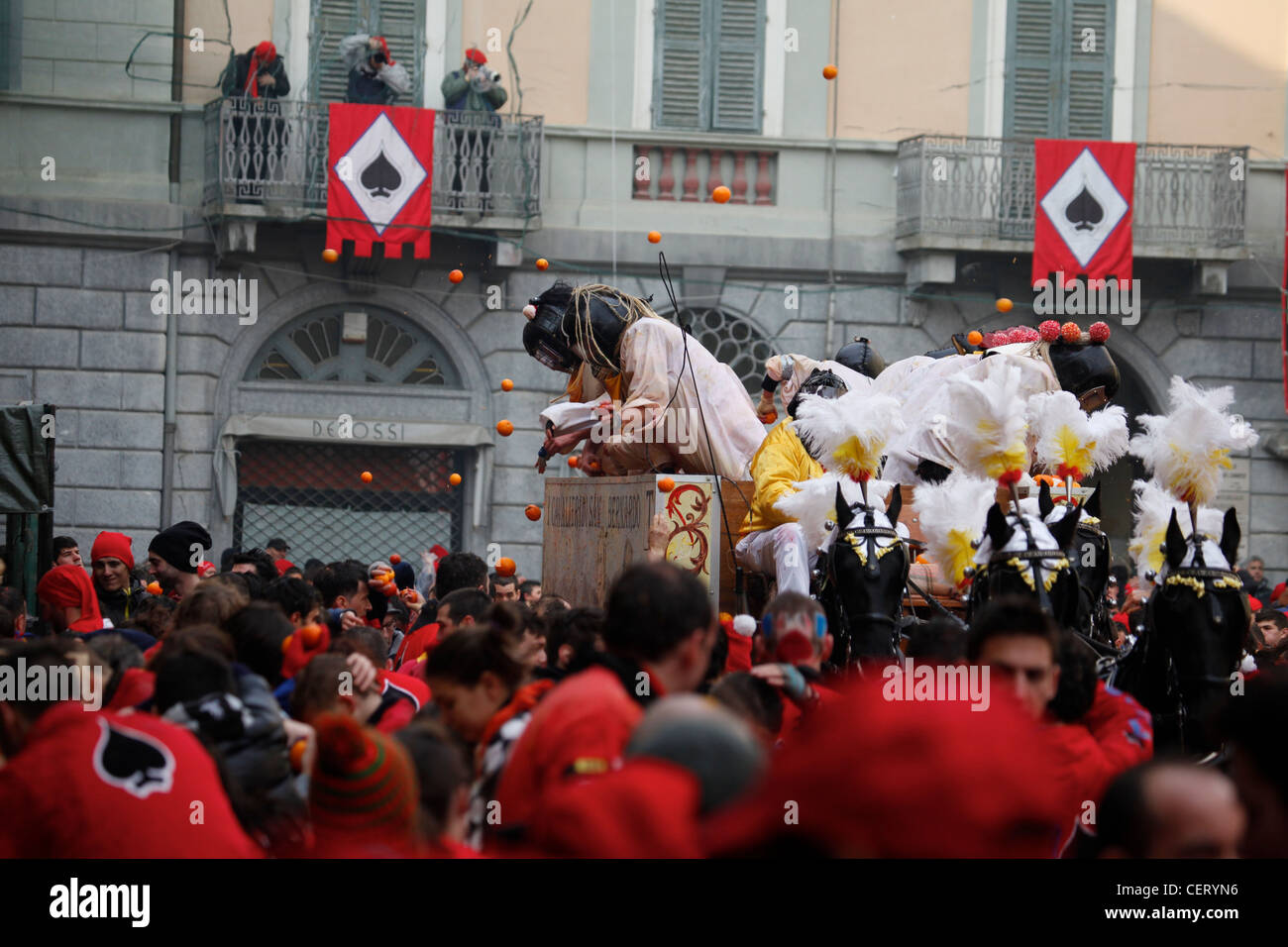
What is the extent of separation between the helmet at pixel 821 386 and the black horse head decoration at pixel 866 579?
5.65 ft

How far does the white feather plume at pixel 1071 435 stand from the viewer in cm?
834

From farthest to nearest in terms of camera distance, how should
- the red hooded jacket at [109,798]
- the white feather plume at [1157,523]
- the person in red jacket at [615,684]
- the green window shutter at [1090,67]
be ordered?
the green window shutter at [1090,67] < the white feather plume at [1157,523] < the red hooded jacket at [109,798] < the person in red jacket at [615,684]

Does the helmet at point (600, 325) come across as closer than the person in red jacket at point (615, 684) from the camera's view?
No

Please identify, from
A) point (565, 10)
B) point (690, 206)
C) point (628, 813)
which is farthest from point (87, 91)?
point (628, 813)

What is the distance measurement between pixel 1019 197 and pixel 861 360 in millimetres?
9107

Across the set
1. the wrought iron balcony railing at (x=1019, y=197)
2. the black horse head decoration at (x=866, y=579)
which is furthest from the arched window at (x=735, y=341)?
the black horse head decoration at (x=866, y=579)

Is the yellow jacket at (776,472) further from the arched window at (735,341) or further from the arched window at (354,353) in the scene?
the arched window at (354,353)

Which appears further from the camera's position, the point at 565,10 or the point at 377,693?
the point at 565,10

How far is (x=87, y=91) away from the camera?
60.3 ft

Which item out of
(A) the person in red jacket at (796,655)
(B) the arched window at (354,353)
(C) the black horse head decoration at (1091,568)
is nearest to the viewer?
(A) the person in red jacket at (796,655)

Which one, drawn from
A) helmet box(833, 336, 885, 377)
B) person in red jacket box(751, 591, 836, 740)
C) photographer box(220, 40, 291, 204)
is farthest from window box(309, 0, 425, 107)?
person in red jacket box(751, 591, 836, 740)

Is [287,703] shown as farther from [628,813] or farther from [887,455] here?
[887,455]

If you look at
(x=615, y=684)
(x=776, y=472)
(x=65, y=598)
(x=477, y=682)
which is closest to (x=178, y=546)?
(x=65, y=598)

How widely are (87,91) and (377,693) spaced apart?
1439 cm
